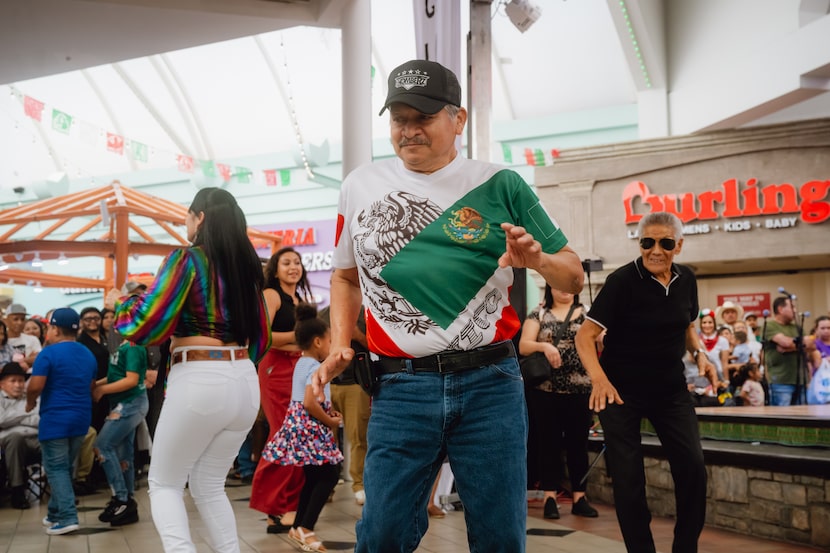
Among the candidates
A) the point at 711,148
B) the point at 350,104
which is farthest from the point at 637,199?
the point at 350,104

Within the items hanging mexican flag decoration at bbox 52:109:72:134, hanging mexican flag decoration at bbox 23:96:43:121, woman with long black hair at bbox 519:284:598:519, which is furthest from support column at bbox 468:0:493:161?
hanging mexican flag decoration at bbox 52:109:72:134

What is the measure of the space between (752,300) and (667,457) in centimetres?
1301

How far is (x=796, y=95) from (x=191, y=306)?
1158 cm

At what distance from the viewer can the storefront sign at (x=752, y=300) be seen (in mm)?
15383

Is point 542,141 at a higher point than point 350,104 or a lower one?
higher

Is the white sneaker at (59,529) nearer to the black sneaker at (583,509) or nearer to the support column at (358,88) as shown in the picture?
the black sneaker at (583,509)

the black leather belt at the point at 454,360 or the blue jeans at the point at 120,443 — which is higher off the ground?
the black leather belt at the point at 454,360

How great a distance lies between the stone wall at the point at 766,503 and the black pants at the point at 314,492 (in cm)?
234

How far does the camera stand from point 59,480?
527 centimetres

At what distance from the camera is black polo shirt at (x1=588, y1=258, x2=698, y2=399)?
3.59m

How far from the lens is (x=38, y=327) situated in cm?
882

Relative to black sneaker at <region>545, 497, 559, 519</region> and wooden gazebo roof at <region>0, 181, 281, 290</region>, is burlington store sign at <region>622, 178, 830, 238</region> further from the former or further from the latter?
black sneaker at <region>545, 497, 559, 519</region>

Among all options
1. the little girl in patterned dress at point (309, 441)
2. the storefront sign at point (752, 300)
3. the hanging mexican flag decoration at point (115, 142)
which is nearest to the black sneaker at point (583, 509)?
the little girl in patterned dress at point (309, 441)

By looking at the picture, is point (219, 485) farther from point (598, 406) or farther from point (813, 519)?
point (813, 519)
